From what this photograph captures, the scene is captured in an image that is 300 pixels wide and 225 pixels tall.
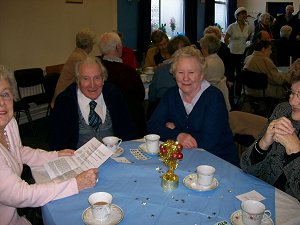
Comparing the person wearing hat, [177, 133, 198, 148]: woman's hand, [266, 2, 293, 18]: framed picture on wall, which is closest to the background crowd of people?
[177, 133, 198, 148]: woman's hand

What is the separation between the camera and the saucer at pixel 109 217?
138 centimetres

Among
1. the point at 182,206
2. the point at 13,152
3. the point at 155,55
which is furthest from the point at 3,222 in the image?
the point at 155,55

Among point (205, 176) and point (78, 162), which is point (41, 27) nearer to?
point (78, 162)

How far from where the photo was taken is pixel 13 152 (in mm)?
1906

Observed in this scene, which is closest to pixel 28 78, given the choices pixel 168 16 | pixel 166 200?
pixel 166 200

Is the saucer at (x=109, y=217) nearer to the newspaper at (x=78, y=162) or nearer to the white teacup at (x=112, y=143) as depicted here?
the newspaper at (x=78, y=162)

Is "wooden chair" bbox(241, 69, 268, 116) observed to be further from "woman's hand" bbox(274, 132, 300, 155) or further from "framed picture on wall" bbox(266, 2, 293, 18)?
"framed picture on wall" bbox(266, 2, 293, 18)

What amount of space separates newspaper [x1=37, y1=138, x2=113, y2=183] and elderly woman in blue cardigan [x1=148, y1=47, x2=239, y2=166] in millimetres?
569

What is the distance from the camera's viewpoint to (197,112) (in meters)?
2.41

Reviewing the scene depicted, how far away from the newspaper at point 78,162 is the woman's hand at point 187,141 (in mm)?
521

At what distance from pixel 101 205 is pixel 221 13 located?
11.4 m

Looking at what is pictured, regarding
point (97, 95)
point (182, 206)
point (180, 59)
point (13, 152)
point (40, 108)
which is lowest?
point (40, 108)

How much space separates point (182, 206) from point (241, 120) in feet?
4.76

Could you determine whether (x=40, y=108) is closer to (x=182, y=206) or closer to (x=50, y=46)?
(x=50, y=46)
